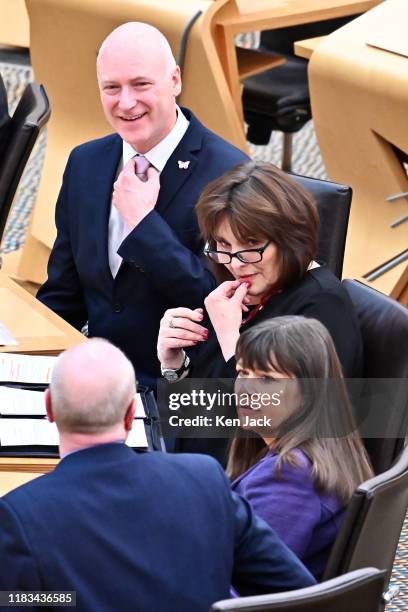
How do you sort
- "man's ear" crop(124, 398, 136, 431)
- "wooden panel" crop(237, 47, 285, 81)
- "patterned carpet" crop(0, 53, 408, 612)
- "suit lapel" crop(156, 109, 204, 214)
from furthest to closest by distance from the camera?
"patterned carpet" crop(0, 53, 408, 612) < "wooden panel" crop(237, 47, 285, 81) < "suit lapel" crop(156, 109, 204, 214) < "man's ear" crop(124, 398, 136, 431)

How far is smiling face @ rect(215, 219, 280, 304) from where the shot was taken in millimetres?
2709

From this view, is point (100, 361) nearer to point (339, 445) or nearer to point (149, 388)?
point (339, 445)

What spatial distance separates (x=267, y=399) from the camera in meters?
2.27

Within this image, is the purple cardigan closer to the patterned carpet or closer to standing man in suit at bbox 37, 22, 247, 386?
standing man in suit at bbox 37, 22, 247, 386

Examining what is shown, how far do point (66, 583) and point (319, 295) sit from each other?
1.06 m

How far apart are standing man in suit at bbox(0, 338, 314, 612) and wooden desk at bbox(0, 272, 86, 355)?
0.98m

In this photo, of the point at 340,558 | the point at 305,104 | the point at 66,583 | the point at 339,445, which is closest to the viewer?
the point at 66,583

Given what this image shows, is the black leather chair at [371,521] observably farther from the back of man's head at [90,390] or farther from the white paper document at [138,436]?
the white paper document at [138,436]

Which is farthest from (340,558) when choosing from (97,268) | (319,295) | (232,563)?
(97,268)

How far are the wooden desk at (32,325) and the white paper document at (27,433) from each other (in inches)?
13.9

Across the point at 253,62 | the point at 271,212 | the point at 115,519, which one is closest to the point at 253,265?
the point at 271,212

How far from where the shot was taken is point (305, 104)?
5242 mm

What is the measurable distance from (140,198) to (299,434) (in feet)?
3.33

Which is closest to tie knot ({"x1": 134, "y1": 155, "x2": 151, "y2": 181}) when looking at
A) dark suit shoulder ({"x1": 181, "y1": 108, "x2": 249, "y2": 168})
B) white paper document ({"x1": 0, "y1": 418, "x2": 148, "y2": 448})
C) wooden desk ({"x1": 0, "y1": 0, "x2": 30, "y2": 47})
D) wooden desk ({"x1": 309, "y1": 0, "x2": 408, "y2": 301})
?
dark suit shoulder ({"x1": 181, "y1": 108, "x2": 249, "y2": 168})
